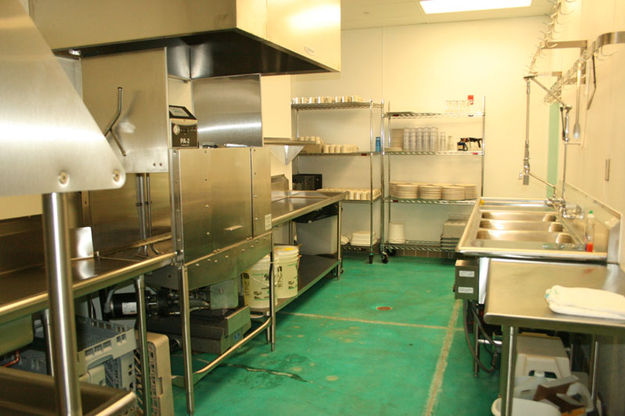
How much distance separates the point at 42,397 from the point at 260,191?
230cm

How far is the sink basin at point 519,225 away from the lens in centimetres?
312

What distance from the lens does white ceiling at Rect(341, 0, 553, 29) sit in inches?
195

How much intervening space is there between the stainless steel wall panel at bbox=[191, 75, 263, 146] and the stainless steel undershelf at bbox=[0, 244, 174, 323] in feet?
3.87

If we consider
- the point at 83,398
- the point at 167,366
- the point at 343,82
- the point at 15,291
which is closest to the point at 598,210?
the point at 167,366

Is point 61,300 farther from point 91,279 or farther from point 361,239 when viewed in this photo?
point 361,239

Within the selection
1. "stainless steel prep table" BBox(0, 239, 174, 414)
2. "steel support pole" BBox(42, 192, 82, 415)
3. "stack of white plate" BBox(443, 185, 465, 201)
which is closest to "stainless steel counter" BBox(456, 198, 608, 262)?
"stainless steel prep table" BBox(0, 239, 174, 414)

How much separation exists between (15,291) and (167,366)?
0.77 metres

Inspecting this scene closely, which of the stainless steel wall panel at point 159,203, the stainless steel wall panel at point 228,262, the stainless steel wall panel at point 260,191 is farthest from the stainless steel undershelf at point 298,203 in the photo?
the stainless steel wall panel at point 159,203

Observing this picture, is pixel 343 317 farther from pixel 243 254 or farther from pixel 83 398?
pixel 83 398

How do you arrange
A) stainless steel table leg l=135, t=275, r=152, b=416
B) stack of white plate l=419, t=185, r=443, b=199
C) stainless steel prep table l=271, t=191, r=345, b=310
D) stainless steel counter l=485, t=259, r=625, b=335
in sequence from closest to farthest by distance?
stainless steel counter l=485, t=259, r=625, b=335
stainless steel table leg l=135, t=275, r=152, b=416
stainless steel prep table l=271, t=191, r=345, b=310
stack of white plate l=419, t=185, r=443, b=199

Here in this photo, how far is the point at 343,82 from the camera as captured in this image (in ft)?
20.3

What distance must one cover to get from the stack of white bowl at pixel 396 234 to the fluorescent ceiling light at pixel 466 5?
242 centimetres

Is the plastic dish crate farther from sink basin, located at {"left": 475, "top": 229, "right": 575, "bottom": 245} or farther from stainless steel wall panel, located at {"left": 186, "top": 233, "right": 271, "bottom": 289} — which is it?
sink basin, located at {"left": 475, "top": 229, "right": 575, "bottom": 245}

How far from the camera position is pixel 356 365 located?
3033mm
